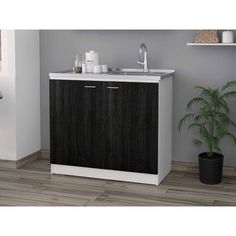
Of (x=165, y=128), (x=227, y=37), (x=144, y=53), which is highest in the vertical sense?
(x=227, y=37)

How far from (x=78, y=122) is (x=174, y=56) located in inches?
34.0

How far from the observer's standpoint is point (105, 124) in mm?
2951

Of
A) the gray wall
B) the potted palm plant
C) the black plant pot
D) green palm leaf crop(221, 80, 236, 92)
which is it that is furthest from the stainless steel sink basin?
the black plant pot

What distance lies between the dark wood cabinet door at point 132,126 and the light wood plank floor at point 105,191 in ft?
0.57

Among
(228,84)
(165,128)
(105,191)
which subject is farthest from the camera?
(165,128)

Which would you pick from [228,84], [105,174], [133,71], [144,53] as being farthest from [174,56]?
[105,174]

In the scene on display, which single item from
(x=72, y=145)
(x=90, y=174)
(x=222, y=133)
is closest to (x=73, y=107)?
(x=72, y=145)

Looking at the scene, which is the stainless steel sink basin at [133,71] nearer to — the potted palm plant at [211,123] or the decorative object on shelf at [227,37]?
the potted palm plant at [211,123]

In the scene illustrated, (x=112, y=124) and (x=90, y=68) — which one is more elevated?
(x=90, y=68)

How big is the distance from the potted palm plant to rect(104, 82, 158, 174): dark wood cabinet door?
1.12ft

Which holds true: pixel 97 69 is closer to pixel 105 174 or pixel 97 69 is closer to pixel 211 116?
pixel 105 174

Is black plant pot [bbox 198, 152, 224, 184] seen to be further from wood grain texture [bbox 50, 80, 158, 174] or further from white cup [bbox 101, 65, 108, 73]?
white cup [bbox 101, 65, 108, 73]

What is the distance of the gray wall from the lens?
3.09 metres
